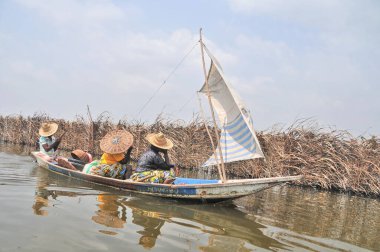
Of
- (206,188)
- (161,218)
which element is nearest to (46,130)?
(206,188)

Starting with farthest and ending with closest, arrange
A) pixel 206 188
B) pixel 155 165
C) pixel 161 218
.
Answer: pixel 155 165
pixel 206 188
pixel 161 218

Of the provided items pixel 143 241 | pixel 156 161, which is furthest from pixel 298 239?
pixel 156 161

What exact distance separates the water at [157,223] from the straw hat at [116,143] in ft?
3.15

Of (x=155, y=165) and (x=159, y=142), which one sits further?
(x=155, y=165)

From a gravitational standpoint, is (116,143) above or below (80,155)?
above

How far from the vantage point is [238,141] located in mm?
7820

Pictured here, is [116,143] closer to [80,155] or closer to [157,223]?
[80,155]

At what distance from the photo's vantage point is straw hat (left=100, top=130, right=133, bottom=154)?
8523 millimetres

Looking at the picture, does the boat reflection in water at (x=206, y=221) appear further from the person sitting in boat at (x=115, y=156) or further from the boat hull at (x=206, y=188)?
the person sitting in boat at (x=115, y=156)

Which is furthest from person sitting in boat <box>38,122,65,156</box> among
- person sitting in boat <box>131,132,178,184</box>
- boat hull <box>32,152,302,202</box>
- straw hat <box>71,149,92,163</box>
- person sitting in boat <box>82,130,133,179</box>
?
person sitting in boat <box>131,132,178,184</box>

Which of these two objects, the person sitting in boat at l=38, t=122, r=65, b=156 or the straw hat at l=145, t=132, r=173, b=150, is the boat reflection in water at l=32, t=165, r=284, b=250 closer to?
the straw hat at l=145, t=132, r=173, b=150

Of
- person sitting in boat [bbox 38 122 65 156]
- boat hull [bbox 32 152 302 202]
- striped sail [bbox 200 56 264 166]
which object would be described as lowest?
boat hull [bbox 32 152 302 202]

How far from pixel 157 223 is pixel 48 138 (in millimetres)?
7852

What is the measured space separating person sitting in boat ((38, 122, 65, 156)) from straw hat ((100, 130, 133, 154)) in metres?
3.49
